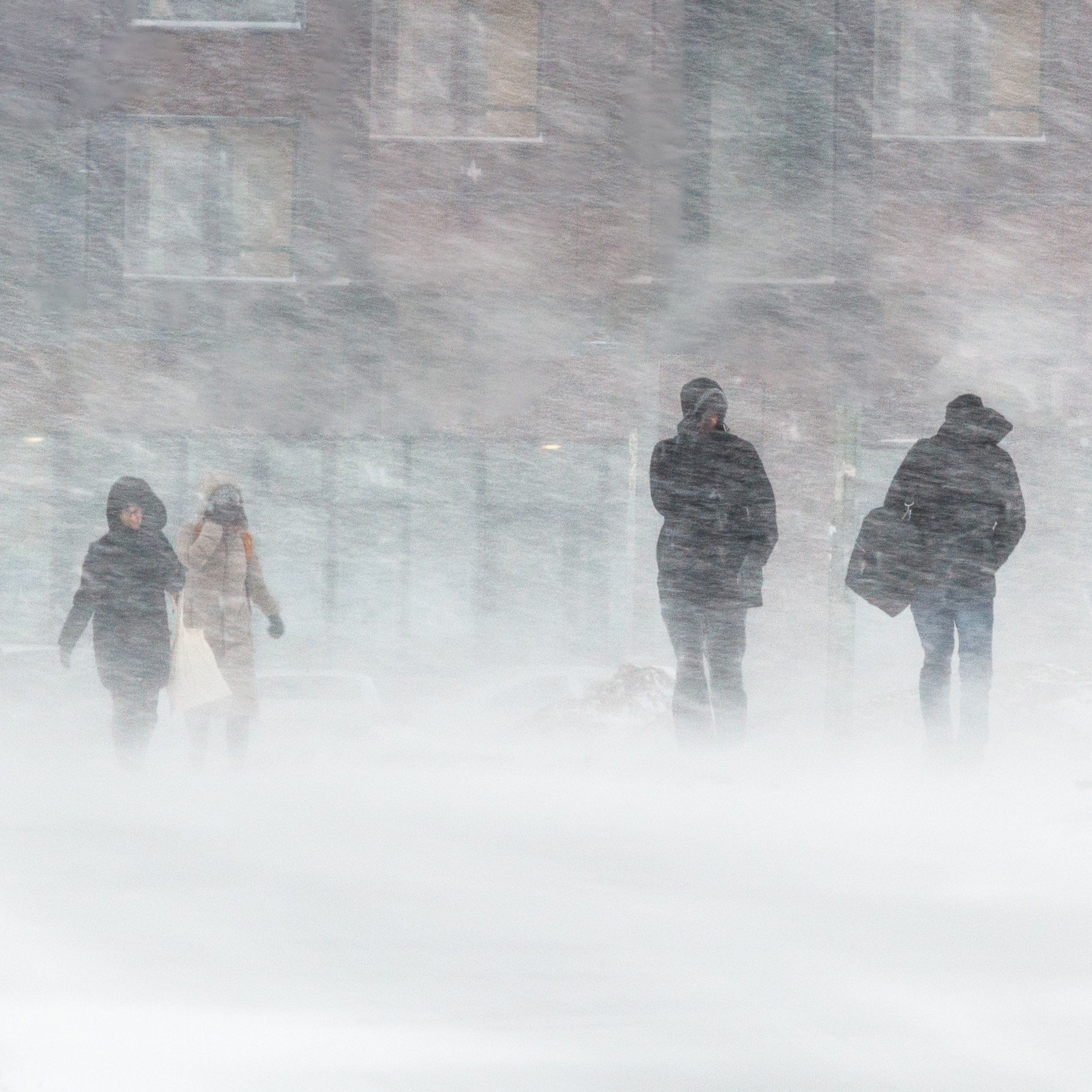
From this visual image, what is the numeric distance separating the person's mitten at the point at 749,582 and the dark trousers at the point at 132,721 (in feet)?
10.0

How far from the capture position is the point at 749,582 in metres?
7.05

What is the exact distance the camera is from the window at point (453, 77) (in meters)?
18.7

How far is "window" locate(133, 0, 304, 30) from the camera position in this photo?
1905cm

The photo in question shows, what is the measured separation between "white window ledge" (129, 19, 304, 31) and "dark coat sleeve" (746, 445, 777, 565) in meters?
13.7

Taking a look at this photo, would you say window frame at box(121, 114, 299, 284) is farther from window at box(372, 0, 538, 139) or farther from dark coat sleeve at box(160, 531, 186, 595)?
dark coat sleeve at box(160, 531, 186, 595)

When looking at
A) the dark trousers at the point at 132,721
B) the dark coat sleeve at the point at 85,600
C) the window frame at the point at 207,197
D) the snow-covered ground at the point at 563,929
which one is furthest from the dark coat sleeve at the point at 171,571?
the window frame at the point at 207,197

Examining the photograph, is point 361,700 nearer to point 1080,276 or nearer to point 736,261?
point 736,261

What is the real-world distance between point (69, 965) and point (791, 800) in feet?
10.4

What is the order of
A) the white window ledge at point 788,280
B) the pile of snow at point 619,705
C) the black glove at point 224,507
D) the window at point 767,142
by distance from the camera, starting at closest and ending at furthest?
1. the black glove at point 224,507
2. the pile of snow at point 619,705
3. the white window ledge at point 788,280
4. the window at point 767,142

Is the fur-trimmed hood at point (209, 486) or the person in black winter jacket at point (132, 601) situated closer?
the person in black winter jacket at point (132, 601)

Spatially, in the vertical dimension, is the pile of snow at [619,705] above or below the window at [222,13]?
below

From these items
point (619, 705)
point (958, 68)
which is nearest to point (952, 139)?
point (958, 68)

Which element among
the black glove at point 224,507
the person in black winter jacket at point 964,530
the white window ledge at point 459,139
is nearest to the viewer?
the person in black winter jacket at point 964,530

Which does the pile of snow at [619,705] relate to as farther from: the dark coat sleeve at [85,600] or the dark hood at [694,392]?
the dark hood at [694,392]
